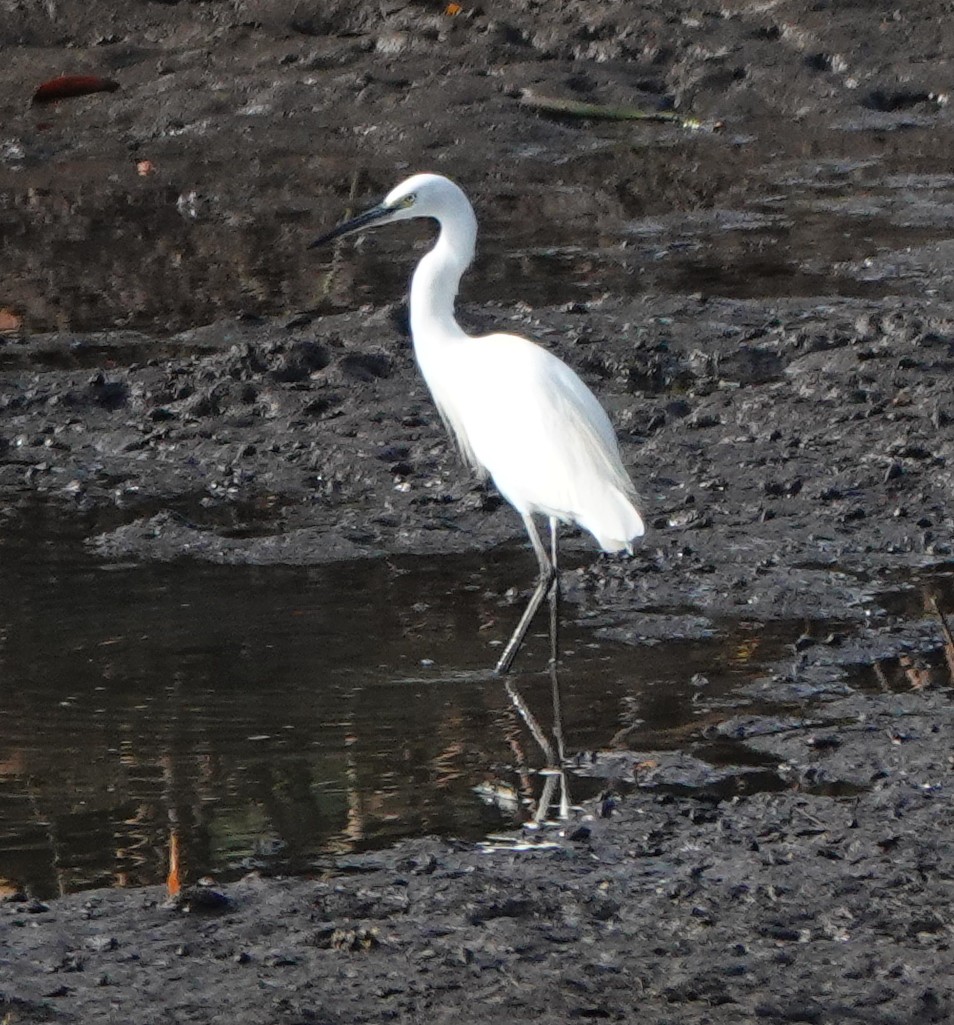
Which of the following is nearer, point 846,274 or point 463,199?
point 463,199

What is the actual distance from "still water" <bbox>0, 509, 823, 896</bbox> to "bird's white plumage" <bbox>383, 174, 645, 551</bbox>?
0.45 m

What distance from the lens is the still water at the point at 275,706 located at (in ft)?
15.9

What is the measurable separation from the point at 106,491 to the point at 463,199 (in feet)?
6.89

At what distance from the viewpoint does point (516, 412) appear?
244 inches

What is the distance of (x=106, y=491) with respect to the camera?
25.3ft

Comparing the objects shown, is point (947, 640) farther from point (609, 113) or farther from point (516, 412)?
point (609, 113)

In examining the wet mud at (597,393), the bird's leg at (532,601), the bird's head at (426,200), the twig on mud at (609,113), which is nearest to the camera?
the wet mud at (597,393)

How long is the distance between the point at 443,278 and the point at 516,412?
0.59 metres

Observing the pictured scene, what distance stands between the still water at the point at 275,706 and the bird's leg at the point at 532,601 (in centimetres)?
7

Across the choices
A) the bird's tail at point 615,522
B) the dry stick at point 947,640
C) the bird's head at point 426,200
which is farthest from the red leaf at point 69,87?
the dry stick at point 947,640

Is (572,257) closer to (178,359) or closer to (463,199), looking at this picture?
(178,359)

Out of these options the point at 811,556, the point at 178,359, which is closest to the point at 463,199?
the point at 811,556

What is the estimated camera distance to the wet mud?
4.02m

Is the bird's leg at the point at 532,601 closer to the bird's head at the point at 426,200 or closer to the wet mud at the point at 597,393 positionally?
the wet mud at the point at 597,393
